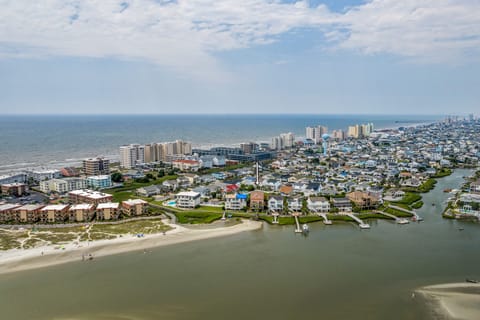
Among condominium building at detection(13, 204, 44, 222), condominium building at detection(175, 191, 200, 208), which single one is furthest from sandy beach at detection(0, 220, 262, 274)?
condominium building at detection(13, 204, 44, 222)

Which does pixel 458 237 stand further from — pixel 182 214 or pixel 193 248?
pixel 182 214

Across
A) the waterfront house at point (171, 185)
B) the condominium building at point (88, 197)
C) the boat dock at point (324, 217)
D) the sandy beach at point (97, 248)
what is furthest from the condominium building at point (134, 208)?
the boat dock at point (324, 217)

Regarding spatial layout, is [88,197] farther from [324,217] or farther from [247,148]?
[247,148]

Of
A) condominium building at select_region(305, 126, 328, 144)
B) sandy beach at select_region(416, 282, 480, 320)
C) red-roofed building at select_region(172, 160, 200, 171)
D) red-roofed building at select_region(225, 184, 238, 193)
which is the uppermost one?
condominium building at select_region(305, 126, 328, 144)

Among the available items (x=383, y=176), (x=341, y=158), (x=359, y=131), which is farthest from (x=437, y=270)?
(x=359, y=131)

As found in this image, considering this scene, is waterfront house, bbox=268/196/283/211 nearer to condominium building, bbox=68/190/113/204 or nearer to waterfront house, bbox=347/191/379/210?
waterfront house, bbox=347/191/379/210

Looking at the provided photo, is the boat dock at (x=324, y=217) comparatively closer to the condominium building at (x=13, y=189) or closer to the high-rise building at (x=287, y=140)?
the condominium building at (x=13, y=189)
